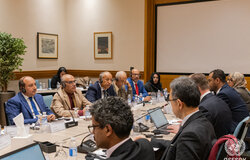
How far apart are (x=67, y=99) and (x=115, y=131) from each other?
2639 mm

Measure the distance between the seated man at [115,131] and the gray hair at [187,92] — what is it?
66cm

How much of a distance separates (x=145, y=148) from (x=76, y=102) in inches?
108

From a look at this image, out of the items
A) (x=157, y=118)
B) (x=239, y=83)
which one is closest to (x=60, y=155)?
(x=157, y=118)

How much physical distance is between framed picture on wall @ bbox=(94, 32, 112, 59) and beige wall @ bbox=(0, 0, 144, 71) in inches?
5.9

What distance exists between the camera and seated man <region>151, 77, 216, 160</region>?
1.66 metres

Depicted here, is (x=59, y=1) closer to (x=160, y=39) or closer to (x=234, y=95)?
(x=160, y=39)

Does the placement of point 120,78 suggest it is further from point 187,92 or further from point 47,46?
point 47,46

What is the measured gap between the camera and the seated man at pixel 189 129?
5.45 ft

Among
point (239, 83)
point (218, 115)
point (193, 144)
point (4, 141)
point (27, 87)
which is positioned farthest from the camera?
point (239, 83)

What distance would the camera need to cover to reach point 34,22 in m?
8.16

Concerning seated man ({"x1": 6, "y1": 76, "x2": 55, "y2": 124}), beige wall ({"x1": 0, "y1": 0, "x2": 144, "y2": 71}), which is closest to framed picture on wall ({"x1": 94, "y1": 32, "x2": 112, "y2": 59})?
beige wall ({"x1": 0, "y1": 0, "x2": 144, "y2": 71})

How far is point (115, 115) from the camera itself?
141 cm

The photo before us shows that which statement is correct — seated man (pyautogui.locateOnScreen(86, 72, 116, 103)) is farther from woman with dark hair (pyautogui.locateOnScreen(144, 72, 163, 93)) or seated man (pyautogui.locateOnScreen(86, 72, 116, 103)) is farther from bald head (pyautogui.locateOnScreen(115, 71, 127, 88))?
woman with dark hair (pyautogui.locateOnScreen(144, 72, 163, 93))

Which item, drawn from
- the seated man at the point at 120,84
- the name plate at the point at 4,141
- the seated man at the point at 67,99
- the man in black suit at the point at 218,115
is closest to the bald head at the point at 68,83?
the seated man at the point at 67,99
